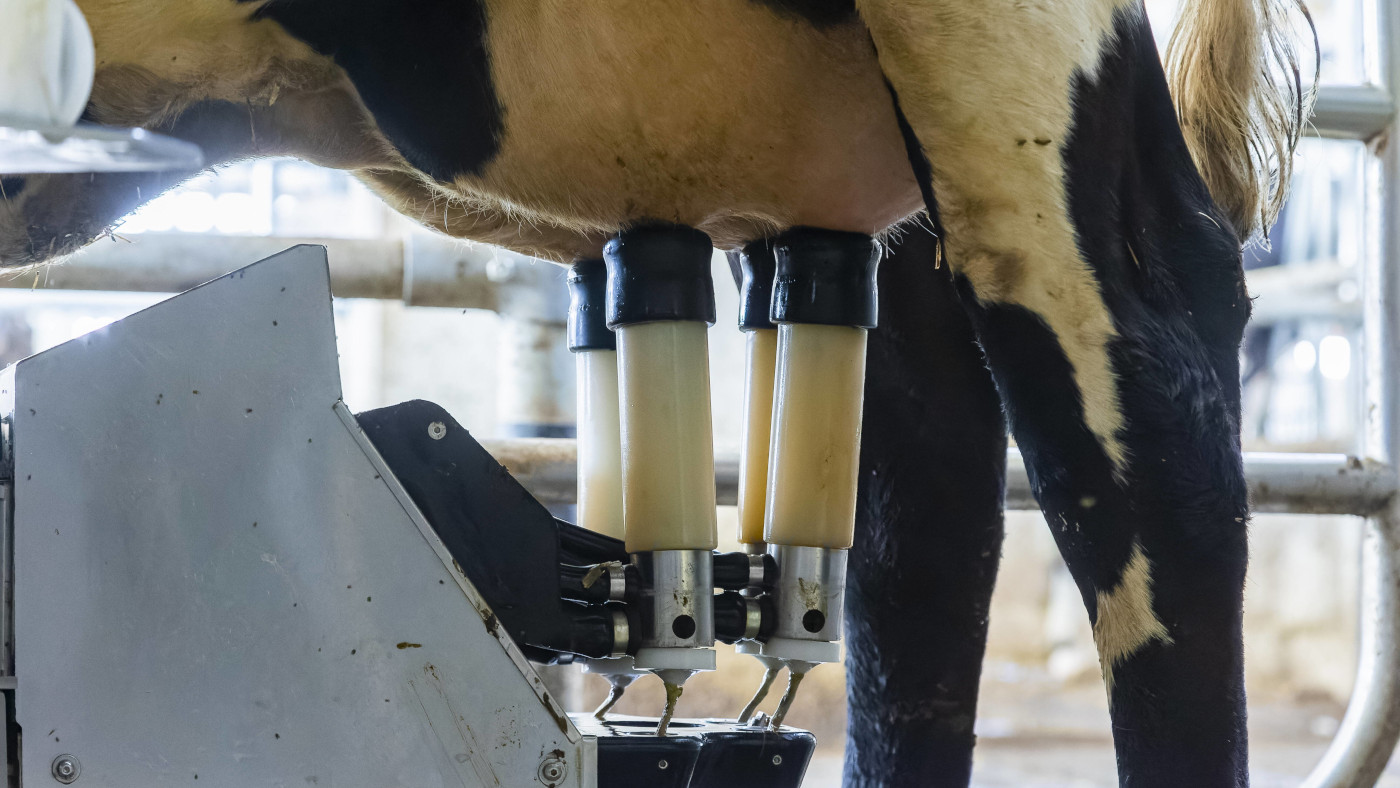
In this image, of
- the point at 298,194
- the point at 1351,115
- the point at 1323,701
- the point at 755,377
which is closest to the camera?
the point at 755,377

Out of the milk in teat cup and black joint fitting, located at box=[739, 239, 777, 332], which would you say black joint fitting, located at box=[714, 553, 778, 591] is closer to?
black joint fitting, located at box=[739, 239, 777, 332]

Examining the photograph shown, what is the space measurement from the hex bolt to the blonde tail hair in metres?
0.48

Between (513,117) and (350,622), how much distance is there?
25 centimetres

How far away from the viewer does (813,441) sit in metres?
0.64

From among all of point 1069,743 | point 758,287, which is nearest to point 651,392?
point 758,287

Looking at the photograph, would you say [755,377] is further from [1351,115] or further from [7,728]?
[1351,115]

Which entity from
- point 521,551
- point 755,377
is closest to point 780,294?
point 755,377

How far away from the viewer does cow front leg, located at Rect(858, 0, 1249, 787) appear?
550 millimetres

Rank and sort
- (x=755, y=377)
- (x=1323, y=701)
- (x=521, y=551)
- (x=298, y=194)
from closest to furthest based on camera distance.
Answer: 1. (x=521, y=551)
2. (x=755, y=377)
3. (x=1323, y=701)
4. (x=298, y=194)

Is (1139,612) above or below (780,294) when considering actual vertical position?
below

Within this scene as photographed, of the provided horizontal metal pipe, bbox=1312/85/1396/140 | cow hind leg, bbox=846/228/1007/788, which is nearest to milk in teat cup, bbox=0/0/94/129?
cow hind leg, bbox=846/228/1007/788

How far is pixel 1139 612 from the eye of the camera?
56 centimetres

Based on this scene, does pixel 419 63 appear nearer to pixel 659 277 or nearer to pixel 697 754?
pixel 659 277

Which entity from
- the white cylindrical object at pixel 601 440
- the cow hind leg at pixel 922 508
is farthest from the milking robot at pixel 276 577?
the cow hind leg at pixel 922 508
